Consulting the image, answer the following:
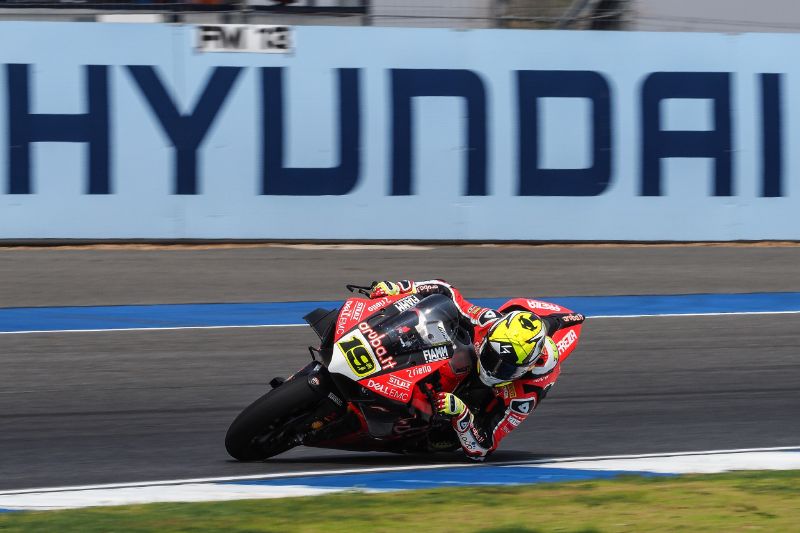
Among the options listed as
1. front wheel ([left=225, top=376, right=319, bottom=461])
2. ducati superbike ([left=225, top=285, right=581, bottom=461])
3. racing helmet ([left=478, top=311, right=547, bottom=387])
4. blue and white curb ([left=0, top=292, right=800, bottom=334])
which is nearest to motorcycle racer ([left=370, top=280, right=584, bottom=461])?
racing helmet ([left=478, top=311, right=547, bottom=387])

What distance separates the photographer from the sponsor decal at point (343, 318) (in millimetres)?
6398

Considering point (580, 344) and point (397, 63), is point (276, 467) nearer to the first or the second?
point (580, 344)

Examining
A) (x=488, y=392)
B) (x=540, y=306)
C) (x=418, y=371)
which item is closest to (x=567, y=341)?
(x=540, y=306)

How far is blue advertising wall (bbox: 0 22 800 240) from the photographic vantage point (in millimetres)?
13703

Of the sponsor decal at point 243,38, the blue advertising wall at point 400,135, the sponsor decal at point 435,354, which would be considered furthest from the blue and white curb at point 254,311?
the sponsor decal at point 435,354

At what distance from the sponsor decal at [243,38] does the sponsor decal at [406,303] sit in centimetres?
806

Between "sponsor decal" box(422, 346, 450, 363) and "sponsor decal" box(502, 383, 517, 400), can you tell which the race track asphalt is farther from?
"sponsor decal" box(422, 346, 450, 363)

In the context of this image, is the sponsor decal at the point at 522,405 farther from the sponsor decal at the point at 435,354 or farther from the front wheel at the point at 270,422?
the front wheel at the point at 270,422

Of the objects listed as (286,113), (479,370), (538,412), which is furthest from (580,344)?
(286,113)

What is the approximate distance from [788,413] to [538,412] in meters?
1.82

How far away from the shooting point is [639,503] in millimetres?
5832

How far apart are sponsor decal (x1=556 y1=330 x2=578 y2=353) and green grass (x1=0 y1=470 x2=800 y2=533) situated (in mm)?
853

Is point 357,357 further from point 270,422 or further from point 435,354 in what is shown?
point 270,422

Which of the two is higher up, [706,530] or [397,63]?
[397,63]
